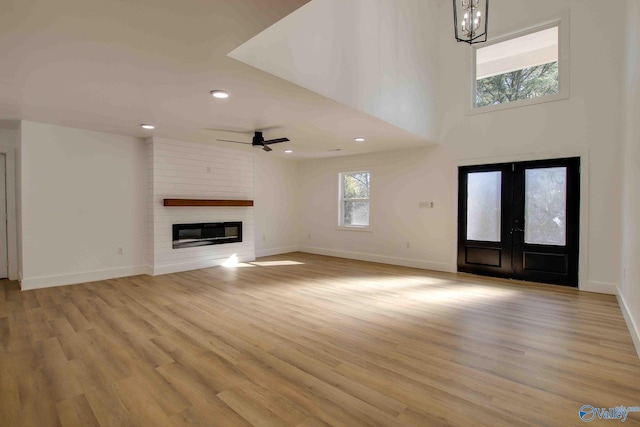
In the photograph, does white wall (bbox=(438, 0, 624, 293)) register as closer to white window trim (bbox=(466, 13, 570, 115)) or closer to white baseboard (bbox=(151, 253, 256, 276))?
white window trim (bbox=(466, 13, 570, 115))

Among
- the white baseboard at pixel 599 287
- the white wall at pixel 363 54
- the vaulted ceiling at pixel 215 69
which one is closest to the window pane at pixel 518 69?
the white wall at pixel 363 54

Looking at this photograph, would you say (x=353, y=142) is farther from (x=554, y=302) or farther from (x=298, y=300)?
(x=554, y=302)

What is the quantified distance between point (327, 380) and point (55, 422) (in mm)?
1615

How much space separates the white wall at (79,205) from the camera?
15.2ft

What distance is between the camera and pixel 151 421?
5.88 ft

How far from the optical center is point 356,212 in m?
7.64

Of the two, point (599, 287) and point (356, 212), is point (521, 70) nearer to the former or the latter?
point (599, 287)

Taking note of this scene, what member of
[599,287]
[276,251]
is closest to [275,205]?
[276,251]

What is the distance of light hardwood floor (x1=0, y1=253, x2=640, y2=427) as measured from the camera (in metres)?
1.89

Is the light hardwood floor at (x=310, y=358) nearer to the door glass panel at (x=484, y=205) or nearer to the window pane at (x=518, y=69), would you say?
the door glass panel at (x=484, y=205)

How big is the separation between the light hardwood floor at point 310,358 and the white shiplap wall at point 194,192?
139 cm

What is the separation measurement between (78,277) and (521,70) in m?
8.12

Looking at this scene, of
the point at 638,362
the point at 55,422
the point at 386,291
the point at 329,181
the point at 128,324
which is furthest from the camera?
the point at 329,181

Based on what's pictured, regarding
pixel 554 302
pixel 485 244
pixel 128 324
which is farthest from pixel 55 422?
pixel 485 244
